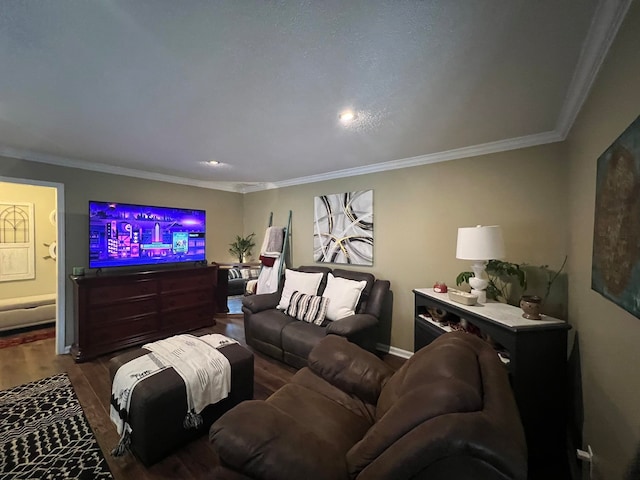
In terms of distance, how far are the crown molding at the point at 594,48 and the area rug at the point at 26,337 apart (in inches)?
227

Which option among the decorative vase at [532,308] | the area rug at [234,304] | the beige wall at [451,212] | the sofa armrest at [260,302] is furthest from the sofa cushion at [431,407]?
the area rug at [234,304]

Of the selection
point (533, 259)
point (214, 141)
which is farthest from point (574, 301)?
point (214, 141)

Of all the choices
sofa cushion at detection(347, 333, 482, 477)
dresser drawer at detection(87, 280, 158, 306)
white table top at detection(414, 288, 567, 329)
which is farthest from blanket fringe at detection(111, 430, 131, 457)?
white table top at detection(414, 288, 567, 329)

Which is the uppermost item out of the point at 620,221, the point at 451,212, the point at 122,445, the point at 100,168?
the point at 100,168

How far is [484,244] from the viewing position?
2.04 meters

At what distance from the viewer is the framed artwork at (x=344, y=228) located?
3.31m

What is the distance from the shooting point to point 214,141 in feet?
8.05

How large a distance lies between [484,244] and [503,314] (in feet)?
1.74

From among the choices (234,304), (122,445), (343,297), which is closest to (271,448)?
(122,445)

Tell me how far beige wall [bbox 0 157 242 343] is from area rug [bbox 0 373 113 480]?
1110mm

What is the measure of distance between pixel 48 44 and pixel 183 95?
A: 1.95 ft

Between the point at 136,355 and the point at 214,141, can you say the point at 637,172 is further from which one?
the point at 136,355

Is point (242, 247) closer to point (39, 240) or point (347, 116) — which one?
point (39, 240)

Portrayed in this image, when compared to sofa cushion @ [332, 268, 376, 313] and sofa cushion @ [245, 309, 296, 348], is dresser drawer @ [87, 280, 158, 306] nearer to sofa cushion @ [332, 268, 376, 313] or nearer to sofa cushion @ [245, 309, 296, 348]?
sofa cushion @ [245, 309, 296, 348]
